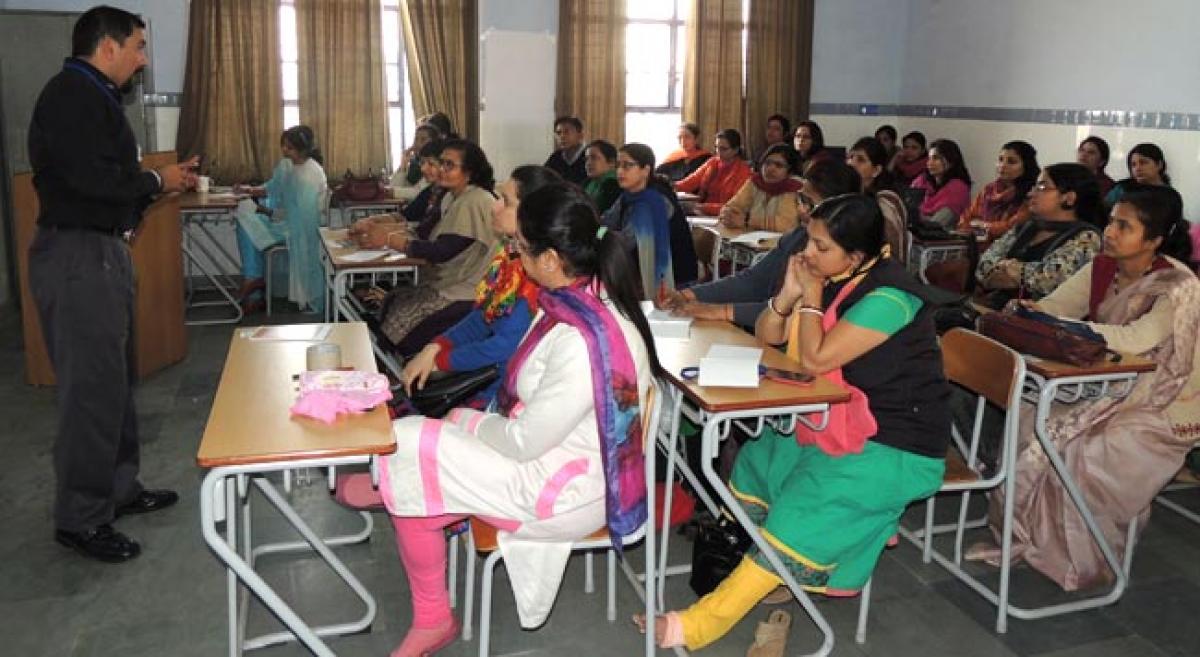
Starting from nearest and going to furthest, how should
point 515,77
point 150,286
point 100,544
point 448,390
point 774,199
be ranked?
point 448,390 → point 100,544 → point 150,286 → point 774,199 → point 515,77

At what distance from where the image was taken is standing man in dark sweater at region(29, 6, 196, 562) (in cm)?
284

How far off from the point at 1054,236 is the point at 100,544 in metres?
3.67

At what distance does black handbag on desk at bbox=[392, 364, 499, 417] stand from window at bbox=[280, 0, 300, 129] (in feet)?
17.7

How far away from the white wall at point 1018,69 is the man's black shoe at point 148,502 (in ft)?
18.8

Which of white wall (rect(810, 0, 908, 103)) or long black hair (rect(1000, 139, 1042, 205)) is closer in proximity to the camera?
long black hair (rect(1000, 139, 1042, 205))

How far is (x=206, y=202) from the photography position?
20.0 ft

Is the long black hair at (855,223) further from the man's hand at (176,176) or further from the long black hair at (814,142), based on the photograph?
the long black hair at (814,142)

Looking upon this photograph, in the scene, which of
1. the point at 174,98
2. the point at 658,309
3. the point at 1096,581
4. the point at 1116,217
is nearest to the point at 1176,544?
the point at 1096,581

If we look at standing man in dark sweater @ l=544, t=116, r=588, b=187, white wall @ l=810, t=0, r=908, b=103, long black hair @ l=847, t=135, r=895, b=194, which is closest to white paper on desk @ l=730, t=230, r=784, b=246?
long black hair @ l=847, t=135, r=895, b=194

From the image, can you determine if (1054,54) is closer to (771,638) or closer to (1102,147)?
(1102,147)

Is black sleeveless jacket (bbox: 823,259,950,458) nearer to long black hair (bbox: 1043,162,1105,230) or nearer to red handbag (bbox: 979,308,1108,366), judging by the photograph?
red handbag (bbox: 979,308,1108,366)

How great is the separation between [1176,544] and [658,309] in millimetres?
2005

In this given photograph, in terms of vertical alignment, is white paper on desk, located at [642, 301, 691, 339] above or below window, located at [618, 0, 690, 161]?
below

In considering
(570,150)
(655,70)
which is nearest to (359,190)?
(570,150)
